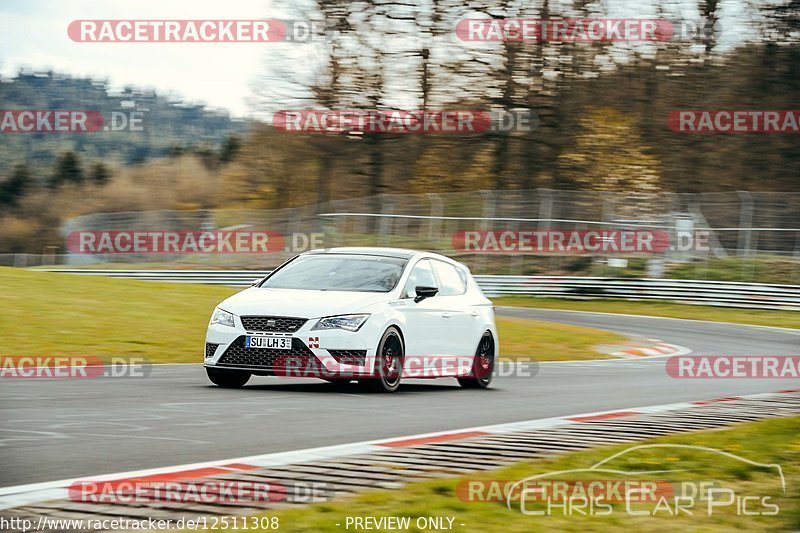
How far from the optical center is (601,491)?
6051 millimetres

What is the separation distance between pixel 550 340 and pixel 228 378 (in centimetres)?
1196

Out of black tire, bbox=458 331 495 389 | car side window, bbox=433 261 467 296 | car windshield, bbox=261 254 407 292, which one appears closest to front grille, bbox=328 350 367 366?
car windshield, bbox=261 254 407 292

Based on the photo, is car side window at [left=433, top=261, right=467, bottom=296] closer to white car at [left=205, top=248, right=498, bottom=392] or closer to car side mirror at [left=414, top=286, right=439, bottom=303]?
white car at [left=205, top=248, right=498, bottom=392]

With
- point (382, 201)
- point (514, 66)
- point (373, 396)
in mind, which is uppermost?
point (514, 66)

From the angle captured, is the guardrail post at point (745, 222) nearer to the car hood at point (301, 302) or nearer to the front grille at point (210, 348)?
the car hood at point (301, 302)

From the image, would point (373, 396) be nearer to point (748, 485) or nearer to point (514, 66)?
point (748, 485)

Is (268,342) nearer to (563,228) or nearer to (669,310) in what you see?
(669,310)

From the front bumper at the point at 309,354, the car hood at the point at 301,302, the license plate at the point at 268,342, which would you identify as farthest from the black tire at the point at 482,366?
the license plate at the point at 268,342

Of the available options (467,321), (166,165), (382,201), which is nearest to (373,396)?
(467,321)

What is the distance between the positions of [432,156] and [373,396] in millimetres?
30907

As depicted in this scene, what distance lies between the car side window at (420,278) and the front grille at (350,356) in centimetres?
120

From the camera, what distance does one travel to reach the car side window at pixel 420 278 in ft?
43.2

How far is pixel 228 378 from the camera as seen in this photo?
12.5 m

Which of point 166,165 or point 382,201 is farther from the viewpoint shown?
point 166,165
